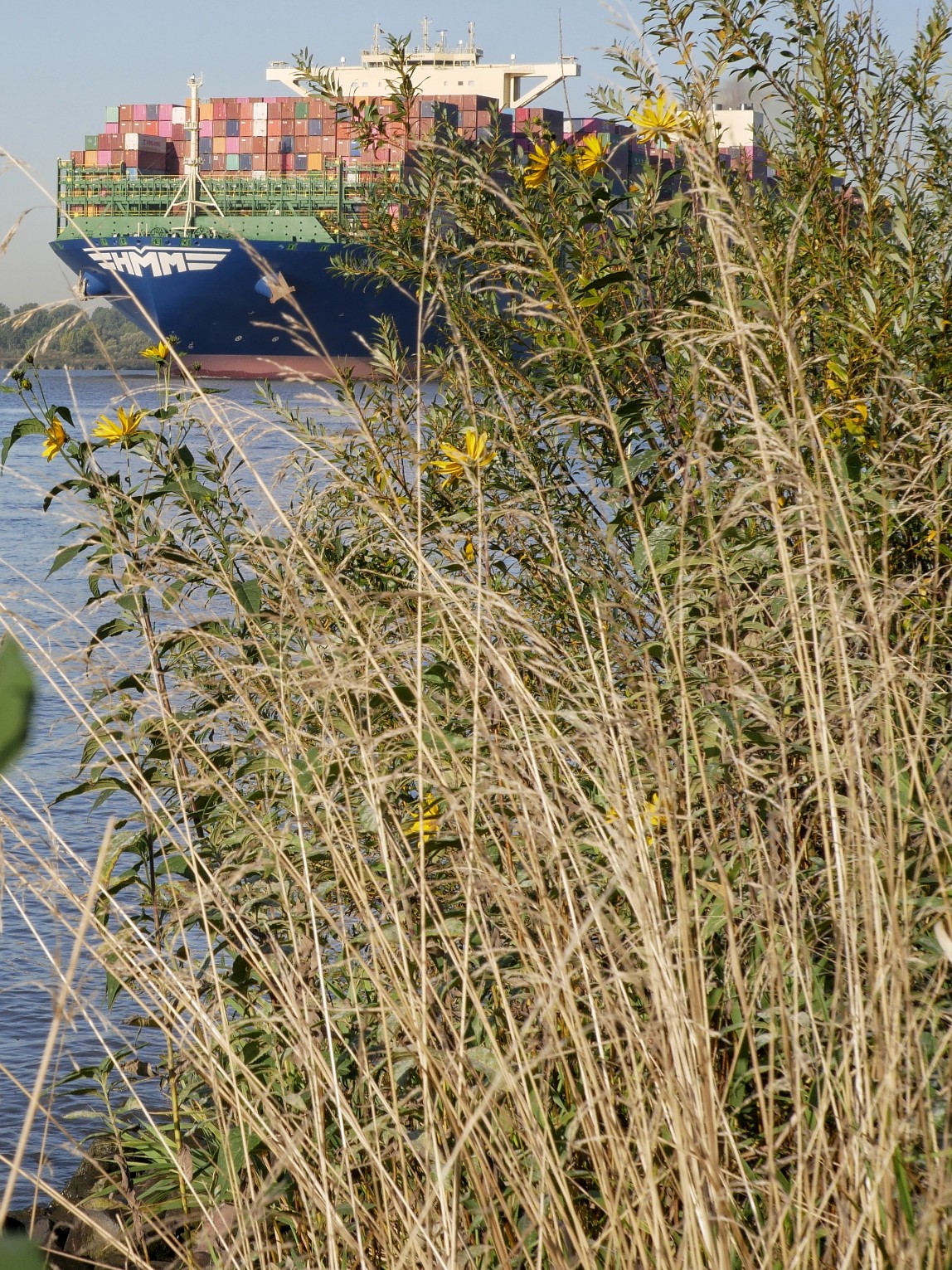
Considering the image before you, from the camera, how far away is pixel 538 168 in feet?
7.80

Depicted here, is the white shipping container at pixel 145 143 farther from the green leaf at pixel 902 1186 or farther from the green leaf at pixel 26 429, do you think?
the green leaf at pixel 902 1186

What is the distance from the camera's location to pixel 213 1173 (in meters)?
1.64

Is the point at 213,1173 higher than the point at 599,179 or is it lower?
lower

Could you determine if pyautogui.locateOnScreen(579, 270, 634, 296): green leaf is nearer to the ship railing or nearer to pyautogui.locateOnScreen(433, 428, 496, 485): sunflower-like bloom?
pyautogui.locateOnScreen(433, 428, 496, 485): sunflower-like bloom

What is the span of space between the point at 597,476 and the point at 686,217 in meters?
0.48

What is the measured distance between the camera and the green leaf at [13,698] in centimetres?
25

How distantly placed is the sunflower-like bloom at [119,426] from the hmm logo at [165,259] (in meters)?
25.0

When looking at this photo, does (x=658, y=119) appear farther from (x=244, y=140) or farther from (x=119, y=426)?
(x=244, y=140)

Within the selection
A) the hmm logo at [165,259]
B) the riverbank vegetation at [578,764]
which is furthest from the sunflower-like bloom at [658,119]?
the hmm logo at [165,259]

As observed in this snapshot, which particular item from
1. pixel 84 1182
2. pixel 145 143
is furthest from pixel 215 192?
pixel 84 1182

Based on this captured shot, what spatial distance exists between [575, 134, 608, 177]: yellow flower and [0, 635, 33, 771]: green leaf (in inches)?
88.2

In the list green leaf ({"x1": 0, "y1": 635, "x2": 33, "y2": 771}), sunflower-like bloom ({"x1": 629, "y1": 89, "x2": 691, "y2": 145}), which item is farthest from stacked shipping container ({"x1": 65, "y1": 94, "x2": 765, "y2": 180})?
green leaf ({"x1": 0, "y1": 635, "x2": 33, "y2": 771})

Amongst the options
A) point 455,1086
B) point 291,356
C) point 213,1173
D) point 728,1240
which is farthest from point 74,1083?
point 291,356

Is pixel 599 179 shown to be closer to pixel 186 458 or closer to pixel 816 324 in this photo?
pixel 816 324
